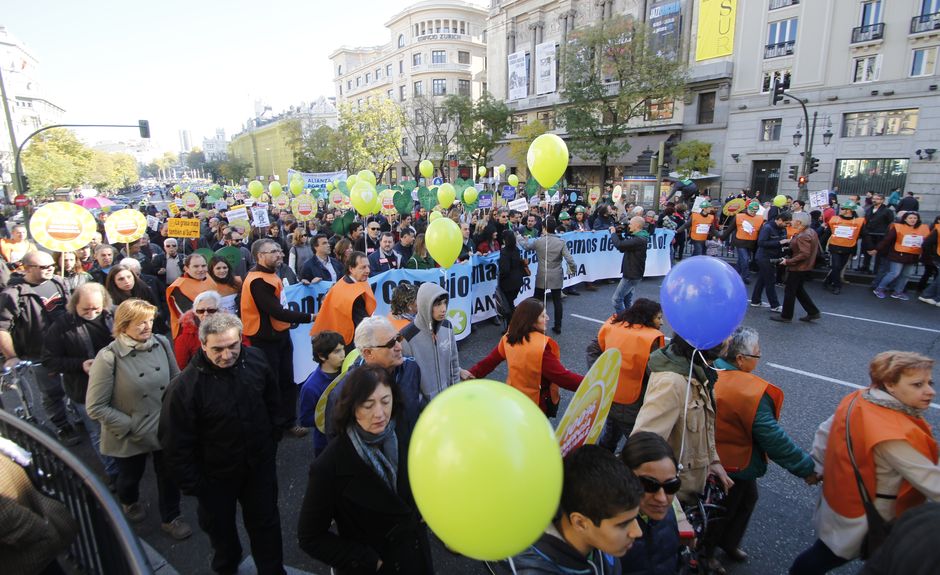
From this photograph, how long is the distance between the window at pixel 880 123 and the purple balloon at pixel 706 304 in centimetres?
3072

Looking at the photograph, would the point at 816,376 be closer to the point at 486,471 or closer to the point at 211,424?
the point at 486,471

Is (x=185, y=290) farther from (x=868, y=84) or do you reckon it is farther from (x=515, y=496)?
(x=868, y=84)

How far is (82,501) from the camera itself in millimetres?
2373

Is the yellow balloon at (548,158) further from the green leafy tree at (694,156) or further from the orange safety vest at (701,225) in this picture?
the green leafy tree at (694,156)

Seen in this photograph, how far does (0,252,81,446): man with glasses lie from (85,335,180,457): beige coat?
6.31 feet

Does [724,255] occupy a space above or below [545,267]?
below

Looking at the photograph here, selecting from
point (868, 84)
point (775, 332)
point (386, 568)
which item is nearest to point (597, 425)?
point (386, 568)

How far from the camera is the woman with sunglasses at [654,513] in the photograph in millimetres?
1846

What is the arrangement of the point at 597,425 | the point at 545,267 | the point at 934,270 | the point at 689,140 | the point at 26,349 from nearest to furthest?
the point at 597,425
the point at 26,349
the point at 545,267
the point at 934,270
the point at 689,140

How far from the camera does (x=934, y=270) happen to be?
9.23m

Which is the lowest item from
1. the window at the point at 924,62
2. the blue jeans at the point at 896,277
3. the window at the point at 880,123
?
the blue jeans at the point at 896,277

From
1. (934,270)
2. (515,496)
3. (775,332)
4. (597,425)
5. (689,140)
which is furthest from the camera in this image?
(689,140)

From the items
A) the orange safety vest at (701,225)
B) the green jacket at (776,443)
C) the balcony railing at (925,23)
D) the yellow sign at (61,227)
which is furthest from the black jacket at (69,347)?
the balcony railing at (925,23)

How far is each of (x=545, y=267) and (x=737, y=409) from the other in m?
4.20
